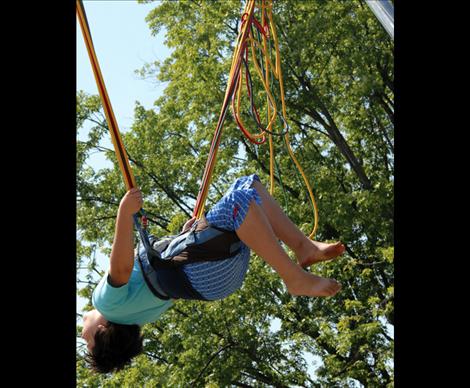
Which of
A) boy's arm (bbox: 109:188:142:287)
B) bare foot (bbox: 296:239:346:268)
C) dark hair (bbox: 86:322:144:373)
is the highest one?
boy's arm (bbox: 109:188:142:287)

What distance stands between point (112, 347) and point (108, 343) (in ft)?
0.08

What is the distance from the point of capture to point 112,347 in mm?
3557

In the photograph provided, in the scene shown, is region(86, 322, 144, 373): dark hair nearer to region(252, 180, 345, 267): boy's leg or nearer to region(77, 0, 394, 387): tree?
region(252, 180, 345, 267): boy's leg

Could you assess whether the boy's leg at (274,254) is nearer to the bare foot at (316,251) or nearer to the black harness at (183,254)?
the black harness at (183,254)

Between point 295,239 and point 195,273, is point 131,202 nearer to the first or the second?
point 195,273

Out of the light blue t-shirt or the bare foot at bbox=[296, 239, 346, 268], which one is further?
the bare foot at bbox=[296, 239, 346, 268]

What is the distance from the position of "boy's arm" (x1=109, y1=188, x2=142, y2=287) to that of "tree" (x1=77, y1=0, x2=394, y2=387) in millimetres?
6162

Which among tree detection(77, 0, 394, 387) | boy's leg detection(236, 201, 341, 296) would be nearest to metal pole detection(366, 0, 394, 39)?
boy's leg detection(236, 201, 341, 296)

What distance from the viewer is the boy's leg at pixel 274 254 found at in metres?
3.31

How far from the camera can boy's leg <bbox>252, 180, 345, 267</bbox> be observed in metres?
3.53
